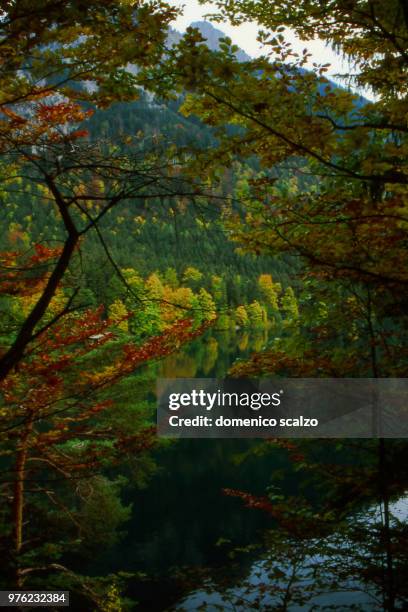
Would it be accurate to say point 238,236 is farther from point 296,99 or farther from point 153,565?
point 153,565

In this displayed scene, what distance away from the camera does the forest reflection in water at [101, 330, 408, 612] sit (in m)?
4.31

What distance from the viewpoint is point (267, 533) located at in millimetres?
5145

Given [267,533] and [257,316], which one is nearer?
[267,533]

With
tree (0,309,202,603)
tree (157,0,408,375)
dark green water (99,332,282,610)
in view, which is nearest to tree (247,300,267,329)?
dark green water (99,332,282,610)

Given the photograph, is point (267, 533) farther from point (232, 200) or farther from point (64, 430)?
point (232, 200)

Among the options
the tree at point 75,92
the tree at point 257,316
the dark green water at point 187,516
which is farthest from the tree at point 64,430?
the tree at point 257,316

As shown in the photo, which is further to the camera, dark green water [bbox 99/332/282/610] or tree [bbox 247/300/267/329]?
tree [bbox 247/300/267/329]

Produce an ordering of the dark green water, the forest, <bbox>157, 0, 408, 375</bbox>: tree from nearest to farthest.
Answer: the forest
<bbox>157, 0, 408, 375</bbox>: tree
the dark green water

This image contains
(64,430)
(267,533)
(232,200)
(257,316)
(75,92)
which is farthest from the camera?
(257,316)

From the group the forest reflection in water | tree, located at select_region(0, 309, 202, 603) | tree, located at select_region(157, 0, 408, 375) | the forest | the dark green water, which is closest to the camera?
the forest

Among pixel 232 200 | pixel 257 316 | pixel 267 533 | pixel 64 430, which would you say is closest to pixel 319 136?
pixel 232 200

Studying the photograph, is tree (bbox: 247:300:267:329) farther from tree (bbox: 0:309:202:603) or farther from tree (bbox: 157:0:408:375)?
tree (bbox: 157:0:408:375)

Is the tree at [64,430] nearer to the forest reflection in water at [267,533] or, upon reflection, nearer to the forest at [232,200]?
the forest at [232,200]

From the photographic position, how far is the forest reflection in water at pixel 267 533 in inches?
170
